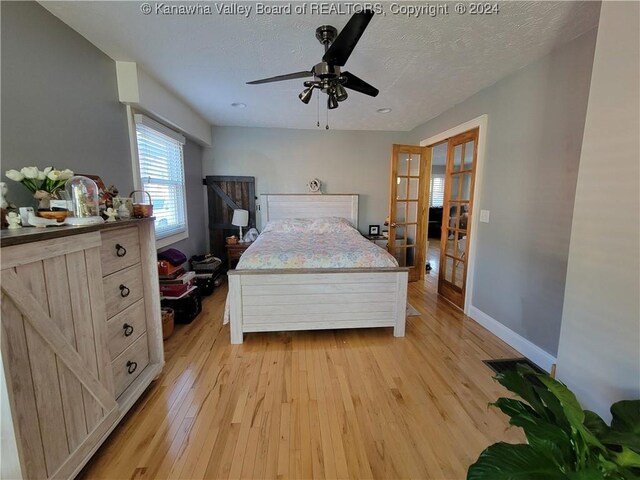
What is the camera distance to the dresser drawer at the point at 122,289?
4.66ft

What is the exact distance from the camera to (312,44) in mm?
1916

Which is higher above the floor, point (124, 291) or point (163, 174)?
point (163, 174)

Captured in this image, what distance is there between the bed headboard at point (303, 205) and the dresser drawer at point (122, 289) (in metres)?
2.71

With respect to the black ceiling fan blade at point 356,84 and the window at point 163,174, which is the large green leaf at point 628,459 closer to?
the black ceiling fan blade at point 356,84

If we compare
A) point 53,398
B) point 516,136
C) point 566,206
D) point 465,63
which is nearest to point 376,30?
point 465,63

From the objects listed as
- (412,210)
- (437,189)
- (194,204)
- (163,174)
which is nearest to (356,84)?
(163,174)

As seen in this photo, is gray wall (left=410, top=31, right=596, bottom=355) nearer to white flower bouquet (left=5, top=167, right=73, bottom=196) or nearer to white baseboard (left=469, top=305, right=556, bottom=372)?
white baseboard (left=469, top=305, right=556, bottom=372)

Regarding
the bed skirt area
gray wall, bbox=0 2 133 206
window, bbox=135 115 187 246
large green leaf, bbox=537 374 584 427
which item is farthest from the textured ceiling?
large green leaf, bbox=537 374 584 427

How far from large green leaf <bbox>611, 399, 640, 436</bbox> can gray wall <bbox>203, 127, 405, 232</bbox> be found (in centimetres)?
388

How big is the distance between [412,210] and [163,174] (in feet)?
11.3

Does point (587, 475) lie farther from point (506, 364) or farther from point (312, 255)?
point (312, 255)

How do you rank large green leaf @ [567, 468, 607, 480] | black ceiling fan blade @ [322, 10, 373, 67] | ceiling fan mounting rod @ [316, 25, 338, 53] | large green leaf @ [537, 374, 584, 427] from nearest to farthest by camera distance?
large green leaf @ [567, 468, 607, 480] < large green leaf @ [537, 374, 584, 427] < black ceiling fan blade @ [322, 10, 373, 67] < ceiling fan mounting rod @ [316, 25, 338, 53]

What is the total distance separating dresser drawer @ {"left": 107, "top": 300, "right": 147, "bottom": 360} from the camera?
1446mm

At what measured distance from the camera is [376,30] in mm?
1748
